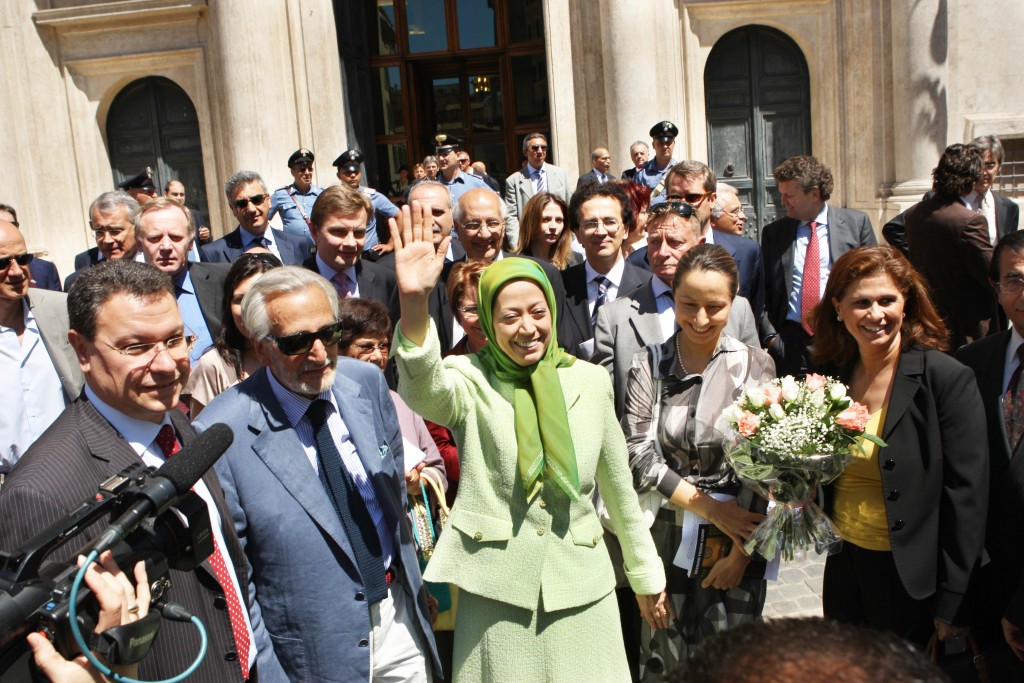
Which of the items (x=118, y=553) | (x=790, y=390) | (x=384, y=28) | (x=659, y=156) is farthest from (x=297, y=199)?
(x=118, y=553)

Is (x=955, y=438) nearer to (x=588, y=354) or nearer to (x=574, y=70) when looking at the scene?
(x=588, y=354)

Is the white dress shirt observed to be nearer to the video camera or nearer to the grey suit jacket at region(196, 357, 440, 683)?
the grey suit jacket at region(196, 357, 440, 683)

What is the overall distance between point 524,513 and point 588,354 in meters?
1.84

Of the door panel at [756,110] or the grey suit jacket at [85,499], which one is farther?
the door panel at [756,110]

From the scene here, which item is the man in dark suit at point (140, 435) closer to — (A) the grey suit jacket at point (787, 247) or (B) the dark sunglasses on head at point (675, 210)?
(B) the dark sunglasses on head at point (675, 210)

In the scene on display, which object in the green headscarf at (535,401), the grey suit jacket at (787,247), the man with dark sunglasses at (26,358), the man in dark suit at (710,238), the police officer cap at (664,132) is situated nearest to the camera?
the green headscarf at (535,401)

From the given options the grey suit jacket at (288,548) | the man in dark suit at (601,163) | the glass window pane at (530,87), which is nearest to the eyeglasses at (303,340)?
the grey suit jacket at (288,548)

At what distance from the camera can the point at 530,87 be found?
15.3 m

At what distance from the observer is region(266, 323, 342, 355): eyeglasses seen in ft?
9.77

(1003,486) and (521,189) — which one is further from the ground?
(521,189)

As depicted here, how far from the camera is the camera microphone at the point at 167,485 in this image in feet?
5.96

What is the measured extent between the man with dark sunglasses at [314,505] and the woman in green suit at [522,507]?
218 millimetres

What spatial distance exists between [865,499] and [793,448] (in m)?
0.52

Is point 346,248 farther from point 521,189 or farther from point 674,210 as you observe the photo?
point 521,189
